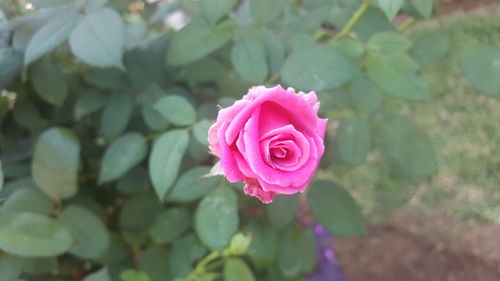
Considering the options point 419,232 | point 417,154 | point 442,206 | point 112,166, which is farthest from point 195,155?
point 442,206

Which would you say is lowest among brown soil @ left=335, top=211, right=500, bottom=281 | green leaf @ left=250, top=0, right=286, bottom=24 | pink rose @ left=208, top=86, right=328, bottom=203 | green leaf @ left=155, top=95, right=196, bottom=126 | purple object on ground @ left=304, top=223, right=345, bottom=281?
brown soil @ left=335, top=211, right=500, bottom=281

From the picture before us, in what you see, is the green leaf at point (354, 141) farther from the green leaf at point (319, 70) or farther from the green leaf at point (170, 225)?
the green leaf at point (170, 225)

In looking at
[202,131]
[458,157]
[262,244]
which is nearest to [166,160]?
[202,131]

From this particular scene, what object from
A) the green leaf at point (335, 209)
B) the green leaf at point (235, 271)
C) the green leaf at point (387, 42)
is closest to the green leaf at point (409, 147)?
the green leaf at point (335, 209)

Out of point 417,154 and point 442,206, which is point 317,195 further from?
point 442,206

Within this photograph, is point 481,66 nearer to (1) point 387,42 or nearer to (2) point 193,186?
(1) point 387,42

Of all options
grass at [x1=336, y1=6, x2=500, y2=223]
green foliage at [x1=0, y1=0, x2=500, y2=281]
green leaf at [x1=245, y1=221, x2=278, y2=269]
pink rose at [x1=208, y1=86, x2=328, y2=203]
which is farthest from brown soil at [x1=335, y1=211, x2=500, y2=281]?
pink rose at [x1=208, y1=86, x2=328, y2=203]

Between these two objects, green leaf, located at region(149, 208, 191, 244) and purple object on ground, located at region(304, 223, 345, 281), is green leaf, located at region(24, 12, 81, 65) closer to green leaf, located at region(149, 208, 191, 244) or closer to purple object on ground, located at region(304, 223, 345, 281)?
green leaf, located at region(149, 208, 191, 244)
